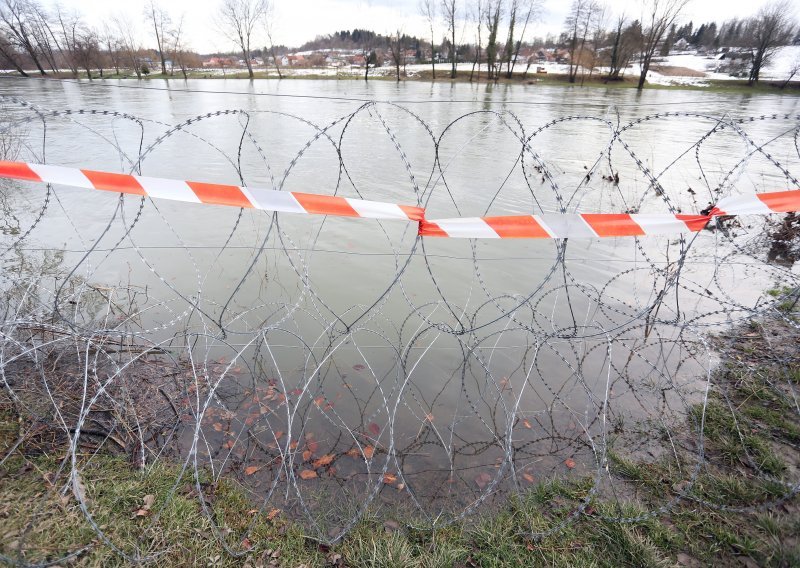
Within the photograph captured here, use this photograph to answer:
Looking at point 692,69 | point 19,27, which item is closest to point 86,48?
point 19,27

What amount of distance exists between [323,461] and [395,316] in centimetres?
238

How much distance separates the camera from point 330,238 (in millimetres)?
7805

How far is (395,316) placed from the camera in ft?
18.1

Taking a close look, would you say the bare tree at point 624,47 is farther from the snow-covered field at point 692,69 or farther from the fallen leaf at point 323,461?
the fallen leaf at point 323,461

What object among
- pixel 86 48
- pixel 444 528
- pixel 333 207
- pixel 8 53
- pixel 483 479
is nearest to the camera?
pixel 444 528

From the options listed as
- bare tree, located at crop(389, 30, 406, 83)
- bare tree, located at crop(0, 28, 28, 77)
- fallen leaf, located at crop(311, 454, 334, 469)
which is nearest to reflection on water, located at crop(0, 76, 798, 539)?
fallen leaf, located at crop(311, 454, 334, 469)

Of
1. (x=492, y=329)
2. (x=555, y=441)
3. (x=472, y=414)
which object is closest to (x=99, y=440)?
(x=472, y=414)

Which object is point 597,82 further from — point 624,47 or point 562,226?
point 562,226

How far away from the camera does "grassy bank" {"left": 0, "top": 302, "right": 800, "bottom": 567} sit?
2518mm

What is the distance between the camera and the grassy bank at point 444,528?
2.52 metres

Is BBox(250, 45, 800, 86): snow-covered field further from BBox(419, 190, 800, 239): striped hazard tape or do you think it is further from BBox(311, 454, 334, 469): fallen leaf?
BBox(311, 454, 334, 469): fallen leaf

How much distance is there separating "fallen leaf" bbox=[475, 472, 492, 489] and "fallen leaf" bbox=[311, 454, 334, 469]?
122 centimetres

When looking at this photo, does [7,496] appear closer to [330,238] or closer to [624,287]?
[330,238]

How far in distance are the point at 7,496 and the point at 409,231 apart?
6.80 m
